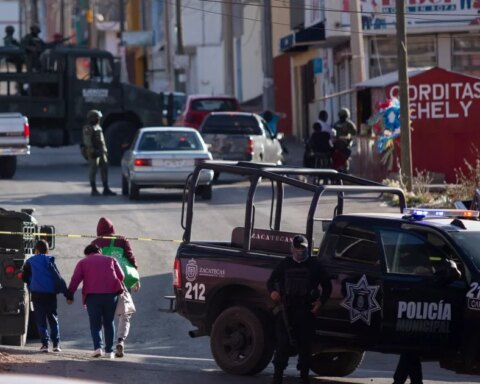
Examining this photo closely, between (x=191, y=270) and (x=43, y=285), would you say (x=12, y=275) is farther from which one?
(x=191, y=270)

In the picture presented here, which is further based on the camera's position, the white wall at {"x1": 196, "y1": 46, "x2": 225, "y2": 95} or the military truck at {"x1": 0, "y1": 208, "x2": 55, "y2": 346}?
the white wall at {"x1": 196, "y1": 46, "x2": 225, "y2": 95}

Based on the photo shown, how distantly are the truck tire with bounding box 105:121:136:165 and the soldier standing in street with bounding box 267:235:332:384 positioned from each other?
2260 cm

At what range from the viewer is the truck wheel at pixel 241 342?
11391mm

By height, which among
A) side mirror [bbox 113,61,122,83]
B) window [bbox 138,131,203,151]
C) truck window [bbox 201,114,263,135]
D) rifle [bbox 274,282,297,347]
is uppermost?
side mirror [bbox 113,61,122,83]

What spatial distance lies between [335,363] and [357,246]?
1.48 m

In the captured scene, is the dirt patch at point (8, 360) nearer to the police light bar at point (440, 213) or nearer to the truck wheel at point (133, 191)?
the police light bar at point (440, 213)

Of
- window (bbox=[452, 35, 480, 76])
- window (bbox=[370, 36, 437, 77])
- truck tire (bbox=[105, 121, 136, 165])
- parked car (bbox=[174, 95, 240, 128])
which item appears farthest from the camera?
window (bbox=[452, 35, 480, 76])

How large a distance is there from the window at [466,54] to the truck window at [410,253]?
84.9ft

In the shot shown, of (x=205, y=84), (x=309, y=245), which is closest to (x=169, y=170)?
(x=309, y=245)

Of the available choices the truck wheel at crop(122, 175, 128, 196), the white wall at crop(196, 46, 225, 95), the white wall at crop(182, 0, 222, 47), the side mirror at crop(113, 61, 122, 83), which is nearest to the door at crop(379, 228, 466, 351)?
the truck wheel at crop(122, 175, 128, 196)

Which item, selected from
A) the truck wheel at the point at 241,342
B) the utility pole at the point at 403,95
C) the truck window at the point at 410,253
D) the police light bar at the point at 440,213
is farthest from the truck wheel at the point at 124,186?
the truck window at the point at 410,253

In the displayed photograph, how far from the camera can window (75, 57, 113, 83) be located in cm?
3306

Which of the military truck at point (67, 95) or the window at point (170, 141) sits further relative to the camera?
the military truck at point (67, 95)

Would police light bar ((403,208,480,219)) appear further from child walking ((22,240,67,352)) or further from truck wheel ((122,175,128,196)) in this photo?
truck wheel ((122,175,128,196))
